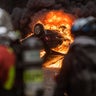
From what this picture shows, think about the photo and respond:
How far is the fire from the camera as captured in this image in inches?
666

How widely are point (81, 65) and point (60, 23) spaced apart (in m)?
11.9

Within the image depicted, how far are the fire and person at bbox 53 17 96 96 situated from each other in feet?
35.0

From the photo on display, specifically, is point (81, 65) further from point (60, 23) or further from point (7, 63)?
point (60, 23)

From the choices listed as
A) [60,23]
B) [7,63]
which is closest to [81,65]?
[7,63]

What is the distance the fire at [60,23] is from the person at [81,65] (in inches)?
420

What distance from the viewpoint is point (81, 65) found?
19.1ft

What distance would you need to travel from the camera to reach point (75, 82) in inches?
230

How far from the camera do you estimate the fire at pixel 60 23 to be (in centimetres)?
1691

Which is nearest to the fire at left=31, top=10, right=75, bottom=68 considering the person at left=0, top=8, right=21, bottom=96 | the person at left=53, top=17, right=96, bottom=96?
the person at left=53, top=17, right=96, bottom=96

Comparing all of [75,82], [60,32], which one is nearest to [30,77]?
[75,82]

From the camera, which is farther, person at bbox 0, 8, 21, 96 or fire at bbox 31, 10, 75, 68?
fire at bbox 31, 10, 75, 68

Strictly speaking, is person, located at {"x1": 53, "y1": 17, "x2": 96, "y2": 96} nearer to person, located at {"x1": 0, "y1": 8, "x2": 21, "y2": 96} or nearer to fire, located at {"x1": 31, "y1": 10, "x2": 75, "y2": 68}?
person, located at {"x1": 0, "y1": 8, "x2": 21, "y2": 96}

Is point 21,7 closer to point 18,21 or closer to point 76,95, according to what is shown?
point 18,21

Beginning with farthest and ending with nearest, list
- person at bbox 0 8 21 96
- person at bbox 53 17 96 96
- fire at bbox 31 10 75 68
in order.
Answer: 1. fire at bbox 31 10 75 68
2. person at bbox 53 17 96 96
3. person at bbox 0 8 21 96
